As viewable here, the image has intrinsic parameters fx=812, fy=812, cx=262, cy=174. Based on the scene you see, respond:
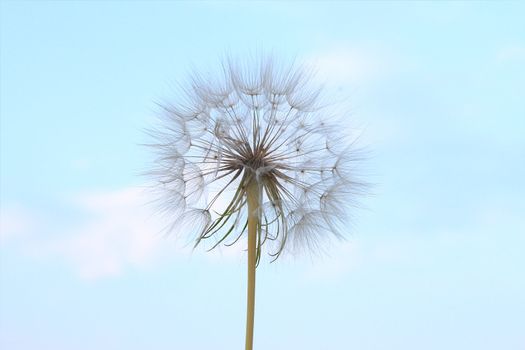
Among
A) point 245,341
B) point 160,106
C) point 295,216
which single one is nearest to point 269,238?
point 295,216

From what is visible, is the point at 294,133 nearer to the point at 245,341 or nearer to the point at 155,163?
the point at 155,163

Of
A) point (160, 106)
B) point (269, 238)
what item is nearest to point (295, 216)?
point (269, 238)

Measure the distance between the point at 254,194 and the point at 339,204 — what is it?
0.98m

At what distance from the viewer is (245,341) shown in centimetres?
838

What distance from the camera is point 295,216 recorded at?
8867 mm

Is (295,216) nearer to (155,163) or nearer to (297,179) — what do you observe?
(297,179)

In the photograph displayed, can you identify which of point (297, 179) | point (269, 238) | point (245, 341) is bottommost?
point (245, 341)

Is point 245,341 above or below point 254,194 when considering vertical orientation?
below

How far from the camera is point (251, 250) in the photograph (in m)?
8.54

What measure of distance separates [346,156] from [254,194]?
A: 1178 millimetres

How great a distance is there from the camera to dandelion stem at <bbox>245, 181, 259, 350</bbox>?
8414 millimetres

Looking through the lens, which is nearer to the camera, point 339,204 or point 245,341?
point 245,341

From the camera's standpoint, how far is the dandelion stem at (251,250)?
8.41 meters

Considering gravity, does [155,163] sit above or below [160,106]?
below
